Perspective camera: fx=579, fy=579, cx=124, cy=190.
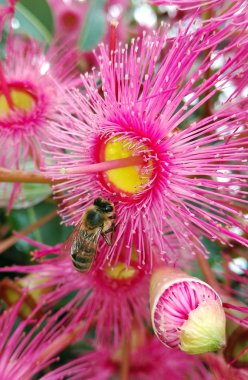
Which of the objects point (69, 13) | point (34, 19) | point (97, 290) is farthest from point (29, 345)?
point (69, 13)

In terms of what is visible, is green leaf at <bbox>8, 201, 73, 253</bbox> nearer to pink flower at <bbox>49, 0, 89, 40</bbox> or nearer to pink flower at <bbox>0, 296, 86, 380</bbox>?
pink flower at <bbox>0, 296, 86, 380</bbox>

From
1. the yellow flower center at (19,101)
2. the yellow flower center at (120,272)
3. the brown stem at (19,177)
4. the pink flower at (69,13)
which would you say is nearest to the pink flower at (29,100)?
the yellow flower center at (19,101)

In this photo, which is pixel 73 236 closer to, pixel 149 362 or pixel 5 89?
pixel 5 89

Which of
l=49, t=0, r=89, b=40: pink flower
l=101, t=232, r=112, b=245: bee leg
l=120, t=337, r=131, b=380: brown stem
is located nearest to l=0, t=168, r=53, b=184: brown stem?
l=101, t=232, r=112, b=245: bee leg

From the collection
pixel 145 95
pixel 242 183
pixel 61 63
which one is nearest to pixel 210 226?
pixel 242 183

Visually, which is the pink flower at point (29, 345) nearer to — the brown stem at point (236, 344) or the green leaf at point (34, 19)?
the brown stem at point (236, 344)
